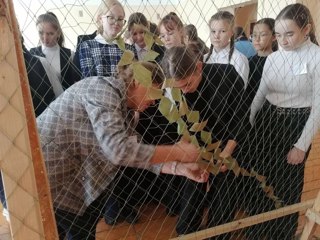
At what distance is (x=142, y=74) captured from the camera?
31.5 inches

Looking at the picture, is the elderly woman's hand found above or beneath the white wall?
beneath

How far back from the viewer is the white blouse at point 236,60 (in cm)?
126

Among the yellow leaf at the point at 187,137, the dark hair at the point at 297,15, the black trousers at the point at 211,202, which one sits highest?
the dark hair at the point at 297,15

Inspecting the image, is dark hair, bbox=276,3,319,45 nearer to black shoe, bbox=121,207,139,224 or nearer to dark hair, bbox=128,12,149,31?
dark hair, bbox=128,12,149,31

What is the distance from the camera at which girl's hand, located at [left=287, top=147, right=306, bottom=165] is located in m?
1.21

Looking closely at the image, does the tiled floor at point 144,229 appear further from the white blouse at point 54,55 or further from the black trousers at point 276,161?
the white blouse at point 54,55

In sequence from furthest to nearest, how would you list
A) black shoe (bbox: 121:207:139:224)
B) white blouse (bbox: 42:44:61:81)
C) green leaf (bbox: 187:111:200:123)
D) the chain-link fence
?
black shoe (bbox: 121:207:139:224) → white blouse (bbox: 42:44:61:81) → green leaf (bbox: 187:111:200:123) → the chain-link fence

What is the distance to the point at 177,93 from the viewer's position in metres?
0.88

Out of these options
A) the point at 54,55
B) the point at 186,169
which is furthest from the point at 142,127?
the point at 54,55

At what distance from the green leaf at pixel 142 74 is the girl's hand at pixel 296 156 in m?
0.67

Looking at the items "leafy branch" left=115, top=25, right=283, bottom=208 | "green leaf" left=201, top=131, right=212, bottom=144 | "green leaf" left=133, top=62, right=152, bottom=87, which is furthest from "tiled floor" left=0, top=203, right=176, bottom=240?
"green leaf" left=133, top=62, right=152, bottom=87

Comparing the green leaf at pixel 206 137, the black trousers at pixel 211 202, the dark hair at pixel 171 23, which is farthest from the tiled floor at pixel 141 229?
the dark hair at pixel 171 23

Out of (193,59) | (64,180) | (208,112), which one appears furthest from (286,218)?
(64,180)

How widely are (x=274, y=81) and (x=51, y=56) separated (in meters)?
0.84
